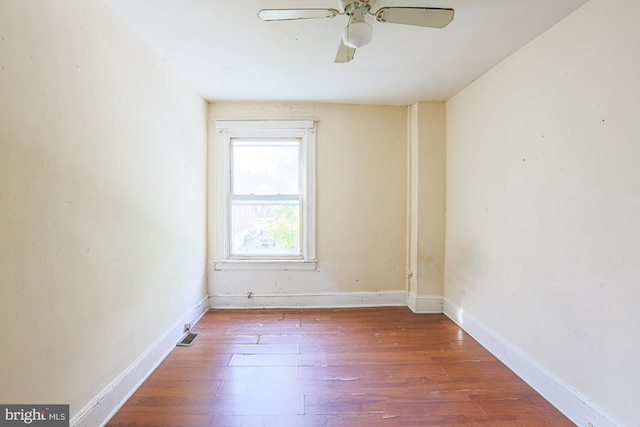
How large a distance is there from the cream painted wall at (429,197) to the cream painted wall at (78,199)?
2500 mm

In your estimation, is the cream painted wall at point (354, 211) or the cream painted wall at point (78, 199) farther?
the cream painted wall at point (354, 211)

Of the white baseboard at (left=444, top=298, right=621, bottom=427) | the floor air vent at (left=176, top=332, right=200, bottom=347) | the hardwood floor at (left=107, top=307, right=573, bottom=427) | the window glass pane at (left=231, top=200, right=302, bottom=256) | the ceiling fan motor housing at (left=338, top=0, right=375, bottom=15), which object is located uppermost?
the ceiling fan motor housing at (left=338, top=0, right=375, bottom=15)

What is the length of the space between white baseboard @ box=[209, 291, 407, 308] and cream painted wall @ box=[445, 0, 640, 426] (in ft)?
3.40

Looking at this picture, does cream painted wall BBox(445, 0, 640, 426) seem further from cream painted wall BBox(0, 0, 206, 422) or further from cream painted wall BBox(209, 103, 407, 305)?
cream painted wall BBox(0, 0, 206, 422)

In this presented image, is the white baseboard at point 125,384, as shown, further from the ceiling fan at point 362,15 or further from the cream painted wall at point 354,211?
the ceiling fan at point 362,15

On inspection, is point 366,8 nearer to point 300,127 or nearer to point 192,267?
point 300,127

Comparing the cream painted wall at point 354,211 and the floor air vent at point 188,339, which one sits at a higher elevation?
the cream painted wall at point 354,211

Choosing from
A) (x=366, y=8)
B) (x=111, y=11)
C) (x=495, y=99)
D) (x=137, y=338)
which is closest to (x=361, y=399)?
(x=137, y=338)

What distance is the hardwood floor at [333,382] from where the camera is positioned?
1.64m

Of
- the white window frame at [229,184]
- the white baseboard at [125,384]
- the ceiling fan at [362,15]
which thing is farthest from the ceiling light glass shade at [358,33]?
the white baseboard at [125,384]

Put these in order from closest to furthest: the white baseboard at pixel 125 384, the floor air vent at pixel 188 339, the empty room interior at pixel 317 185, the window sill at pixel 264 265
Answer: the empty room interior at pixel 317 185, the white baseboard at pixel 125 384, the floor air vent at pixel 188 339, the window sill at pixel 264 265

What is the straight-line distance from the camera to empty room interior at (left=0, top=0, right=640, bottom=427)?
4.37 ft

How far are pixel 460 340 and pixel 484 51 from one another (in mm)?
2392

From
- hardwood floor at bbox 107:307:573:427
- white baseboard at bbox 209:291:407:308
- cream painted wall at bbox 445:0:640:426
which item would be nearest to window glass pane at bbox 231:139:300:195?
white baseboard at bbox 209:291:407:308
